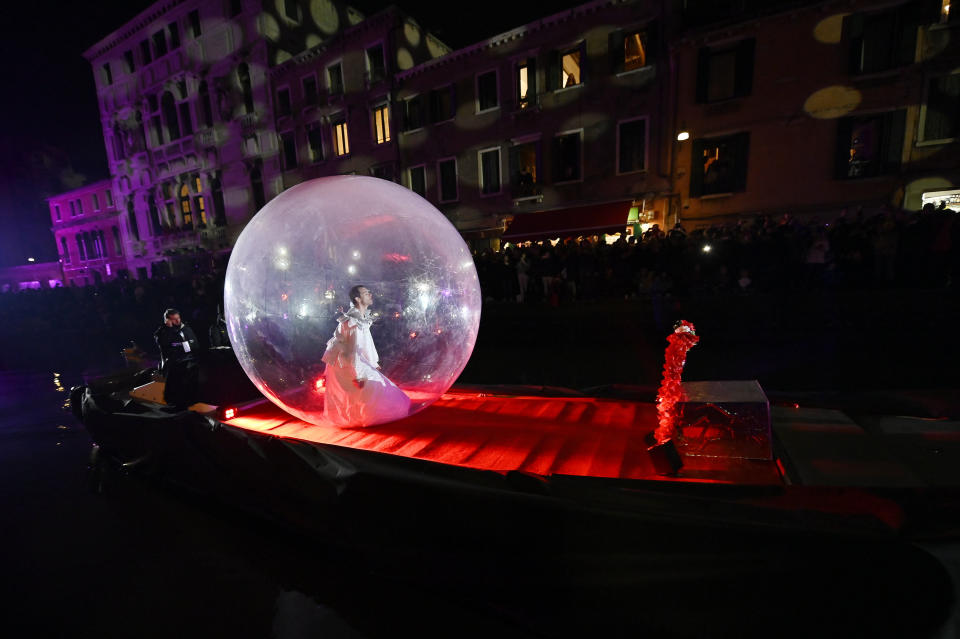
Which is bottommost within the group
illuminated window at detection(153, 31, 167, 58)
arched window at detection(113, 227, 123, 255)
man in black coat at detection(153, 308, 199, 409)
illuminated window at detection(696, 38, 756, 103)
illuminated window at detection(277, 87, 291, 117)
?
man in black coat at detection(153, 308, 199, 409)

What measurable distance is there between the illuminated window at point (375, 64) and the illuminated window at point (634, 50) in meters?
11.1

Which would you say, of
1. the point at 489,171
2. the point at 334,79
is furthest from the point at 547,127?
the point at 334,79

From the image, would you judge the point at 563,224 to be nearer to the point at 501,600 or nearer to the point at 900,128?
the point at 900,128

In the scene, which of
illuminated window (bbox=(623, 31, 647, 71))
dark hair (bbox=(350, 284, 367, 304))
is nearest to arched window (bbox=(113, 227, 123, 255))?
illuminated window (bbox=(623, 31, 647, 71))

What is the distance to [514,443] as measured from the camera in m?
3.33

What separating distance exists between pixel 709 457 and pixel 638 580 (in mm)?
1150

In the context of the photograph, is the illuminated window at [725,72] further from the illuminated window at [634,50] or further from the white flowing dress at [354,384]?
the white flowing dress at [354,384]

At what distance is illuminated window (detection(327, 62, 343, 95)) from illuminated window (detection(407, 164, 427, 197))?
19.1 ft

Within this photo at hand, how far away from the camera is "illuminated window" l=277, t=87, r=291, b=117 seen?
2203cm

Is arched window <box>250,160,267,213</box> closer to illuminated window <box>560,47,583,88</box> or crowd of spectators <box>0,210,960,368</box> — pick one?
crowd of spectators <box>0,210,960,368</box>

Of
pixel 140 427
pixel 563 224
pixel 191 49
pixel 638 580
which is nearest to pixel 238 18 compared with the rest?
pixel 191 49

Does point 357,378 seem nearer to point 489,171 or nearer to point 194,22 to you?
point 489,171

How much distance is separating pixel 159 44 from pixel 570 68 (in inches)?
1024

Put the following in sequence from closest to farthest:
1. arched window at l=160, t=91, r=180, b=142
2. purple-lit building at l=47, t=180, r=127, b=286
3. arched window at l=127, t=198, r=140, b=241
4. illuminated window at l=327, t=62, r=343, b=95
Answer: illuminated window at l=327, t=62, r=343, b=95 < arched window at l=160, t=91, r=180, b=142 < arched window at l=127, t=198, r=140, b=241 < purple-lit building at l=47, t=180, r=127, b=286
